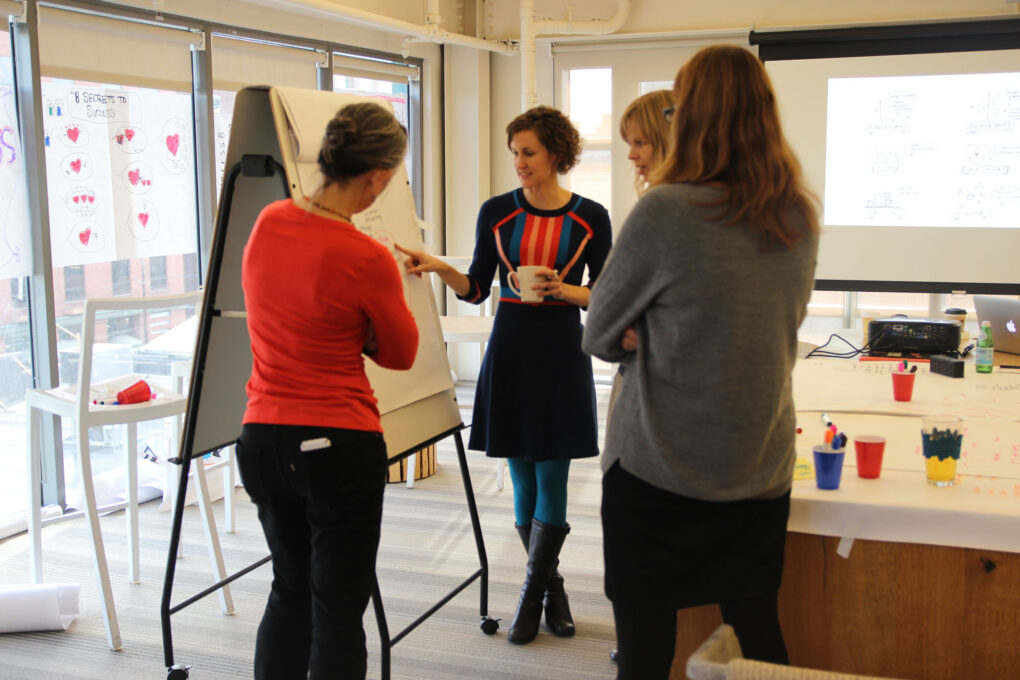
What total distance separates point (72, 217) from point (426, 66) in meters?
2.59

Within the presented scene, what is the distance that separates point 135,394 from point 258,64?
2.15 meters

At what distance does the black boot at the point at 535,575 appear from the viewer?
7.86 ft

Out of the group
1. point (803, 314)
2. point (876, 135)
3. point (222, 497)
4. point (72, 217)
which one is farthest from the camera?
point (876, 135)

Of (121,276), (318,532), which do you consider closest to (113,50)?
(121,276)

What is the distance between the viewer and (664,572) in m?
1.42

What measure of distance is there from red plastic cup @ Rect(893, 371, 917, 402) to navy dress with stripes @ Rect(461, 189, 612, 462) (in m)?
0.76

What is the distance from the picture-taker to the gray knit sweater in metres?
1.30

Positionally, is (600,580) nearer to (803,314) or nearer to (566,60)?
A: (803,314)

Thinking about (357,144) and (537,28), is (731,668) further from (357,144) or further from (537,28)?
(537,28)

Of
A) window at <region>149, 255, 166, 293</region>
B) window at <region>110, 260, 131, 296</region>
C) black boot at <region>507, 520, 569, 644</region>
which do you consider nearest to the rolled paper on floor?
black boot at <region>507, 520, 569, 644</region>

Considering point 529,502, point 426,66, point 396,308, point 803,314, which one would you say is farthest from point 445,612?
point 426,66

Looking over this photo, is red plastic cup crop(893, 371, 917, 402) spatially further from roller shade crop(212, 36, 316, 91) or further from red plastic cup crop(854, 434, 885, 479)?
roller shade crop(212, 36, 316, 91)

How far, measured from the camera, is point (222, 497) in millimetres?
3754

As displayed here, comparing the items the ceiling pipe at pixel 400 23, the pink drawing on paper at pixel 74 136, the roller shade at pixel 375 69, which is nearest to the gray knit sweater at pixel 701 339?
the pink drawing on paper at pixel 74 136
